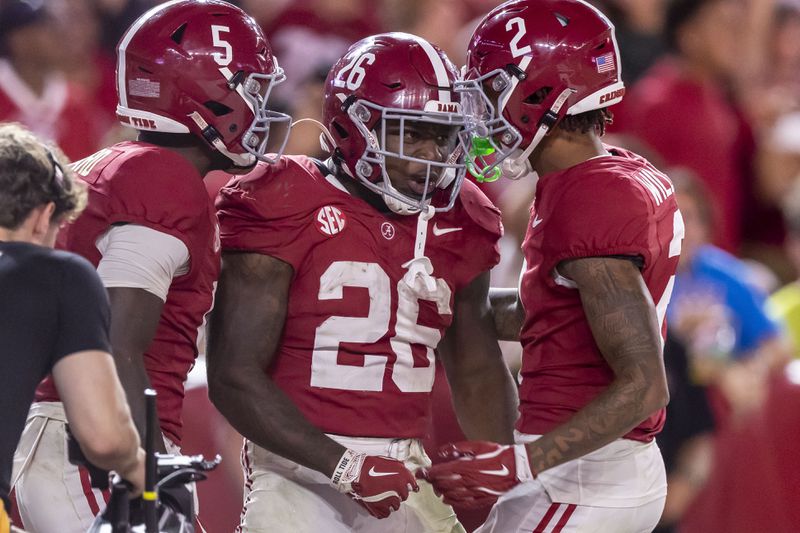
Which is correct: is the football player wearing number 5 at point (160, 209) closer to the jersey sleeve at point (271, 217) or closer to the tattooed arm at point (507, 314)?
the jersey sleeve at point (271, 217)

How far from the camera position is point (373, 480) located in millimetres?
3633

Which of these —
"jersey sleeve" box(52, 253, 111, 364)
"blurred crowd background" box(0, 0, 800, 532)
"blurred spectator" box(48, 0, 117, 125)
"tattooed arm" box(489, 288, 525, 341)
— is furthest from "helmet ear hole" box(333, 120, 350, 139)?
"blurred spectator" box(48, 0, 117, 125)

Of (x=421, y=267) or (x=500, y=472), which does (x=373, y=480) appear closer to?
(x=500, y=472)

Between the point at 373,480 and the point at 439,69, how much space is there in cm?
110

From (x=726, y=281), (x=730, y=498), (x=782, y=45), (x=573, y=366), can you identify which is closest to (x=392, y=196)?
(x=573, y=366)

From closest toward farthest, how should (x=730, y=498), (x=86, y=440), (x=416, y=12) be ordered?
(x=86, y=440), (x=730, y=498), (x=416, y=12)

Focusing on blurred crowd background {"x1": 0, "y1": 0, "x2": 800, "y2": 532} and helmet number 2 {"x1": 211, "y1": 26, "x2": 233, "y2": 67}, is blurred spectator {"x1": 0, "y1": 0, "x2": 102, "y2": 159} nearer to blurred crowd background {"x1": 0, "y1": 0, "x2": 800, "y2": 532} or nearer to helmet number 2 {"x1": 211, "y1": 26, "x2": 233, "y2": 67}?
blurred crowd background {"x1": 0, "y1": 0, "x2": 800, "y2": 532}

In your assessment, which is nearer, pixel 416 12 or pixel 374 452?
pixel 374 452

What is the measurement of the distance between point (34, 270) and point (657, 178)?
1608 millimetres

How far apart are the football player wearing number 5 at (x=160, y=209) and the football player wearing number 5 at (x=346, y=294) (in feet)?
0.39

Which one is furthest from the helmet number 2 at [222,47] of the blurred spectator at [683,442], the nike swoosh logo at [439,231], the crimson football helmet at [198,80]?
the blurred spectator at [683,442]

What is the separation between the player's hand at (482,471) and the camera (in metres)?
3.49

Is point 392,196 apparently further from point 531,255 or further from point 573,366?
point 573,366

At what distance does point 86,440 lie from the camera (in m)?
3.13
